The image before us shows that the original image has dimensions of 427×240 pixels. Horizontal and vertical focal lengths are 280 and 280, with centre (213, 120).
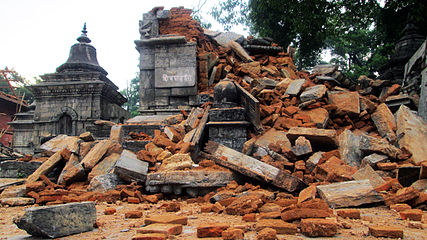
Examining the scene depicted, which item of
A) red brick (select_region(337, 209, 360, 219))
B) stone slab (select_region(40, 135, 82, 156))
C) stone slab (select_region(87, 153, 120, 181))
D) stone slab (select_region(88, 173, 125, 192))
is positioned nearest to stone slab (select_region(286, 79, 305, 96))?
red brick (select_region(337, 209, 360, 219))

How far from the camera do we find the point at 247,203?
10.2ft

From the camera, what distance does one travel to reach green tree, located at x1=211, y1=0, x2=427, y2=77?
10.5 m

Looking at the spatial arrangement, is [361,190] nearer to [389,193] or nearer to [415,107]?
[389,193]

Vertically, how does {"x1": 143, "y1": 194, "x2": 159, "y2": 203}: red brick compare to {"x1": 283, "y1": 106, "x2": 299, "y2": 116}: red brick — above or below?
below

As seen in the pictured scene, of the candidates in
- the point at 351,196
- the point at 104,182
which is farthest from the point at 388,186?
the point at 104,182

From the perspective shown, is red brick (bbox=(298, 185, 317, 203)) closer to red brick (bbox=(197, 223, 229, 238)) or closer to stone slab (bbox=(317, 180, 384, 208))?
stone slab (bbox=(317, 180, 384, 208))

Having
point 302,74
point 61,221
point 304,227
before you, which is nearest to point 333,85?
point 302,74

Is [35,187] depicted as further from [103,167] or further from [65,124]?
[65,124]

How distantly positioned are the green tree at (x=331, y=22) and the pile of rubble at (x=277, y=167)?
15.3ft

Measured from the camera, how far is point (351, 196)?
3.28 m

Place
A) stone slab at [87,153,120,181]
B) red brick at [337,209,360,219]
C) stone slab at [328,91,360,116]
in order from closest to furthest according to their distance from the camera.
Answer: red brick at [337,209,360,219], stone slab at [87,153,120,181], stone slab at [328,91,360,116]

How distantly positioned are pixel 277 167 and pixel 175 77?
4.94 meters

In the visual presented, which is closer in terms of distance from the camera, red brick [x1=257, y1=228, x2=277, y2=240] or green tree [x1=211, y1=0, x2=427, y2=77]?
red brick [x1=257, y1=228, x2=277, y2=240]

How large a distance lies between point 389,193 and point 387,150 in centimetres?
103
